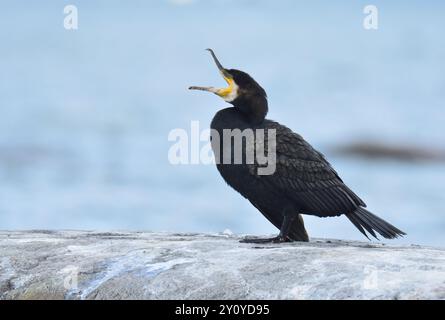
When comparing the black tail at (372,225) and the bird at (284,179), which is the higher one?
the bird at (284,179)

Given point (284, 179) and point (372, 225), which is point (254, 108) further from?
point (372, 225)

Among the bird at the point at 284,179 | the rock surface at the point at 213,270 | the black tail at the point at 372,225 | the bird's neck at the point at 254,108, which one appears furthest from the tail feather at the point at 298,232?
the bird's neck at the point at 254,108

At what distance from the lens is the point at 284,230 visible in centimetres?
674

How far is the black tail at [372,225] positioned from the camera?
6791 millimetres

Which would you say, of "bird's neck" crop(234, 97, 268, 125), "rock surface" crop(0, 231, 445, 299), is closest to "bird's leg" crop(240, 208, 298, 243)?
"rock surface" crop(0, 231, 445, 299)

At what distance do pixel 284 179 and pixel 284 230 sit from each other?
31 centimetres

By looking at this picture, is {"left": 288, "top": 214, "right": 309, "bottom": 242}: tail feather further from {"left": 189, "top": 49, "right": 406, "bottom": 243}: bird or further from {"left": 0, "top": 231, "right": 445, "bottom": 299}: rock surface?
{"left": 0, "top": 231, "right": 445, "bottom": 299}: rock surface

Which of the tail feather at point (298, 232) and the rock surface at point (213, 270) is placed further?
the tail feather at point (298, 232)

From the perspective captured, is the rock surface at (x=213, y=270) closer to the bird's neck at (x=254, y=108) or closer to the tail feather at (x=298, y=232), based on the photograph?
the tail feather at (x=298, y=232)

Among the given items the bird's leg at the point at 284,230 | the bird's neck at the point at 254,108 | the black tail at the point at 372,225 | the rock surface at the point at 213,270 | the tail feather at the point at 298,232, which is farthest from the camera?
the bird's neck at the point at 254,108

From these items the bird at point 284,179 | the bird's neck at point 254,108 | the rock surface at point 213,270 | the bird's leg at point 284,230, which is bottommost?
the rock surface at point 213,270

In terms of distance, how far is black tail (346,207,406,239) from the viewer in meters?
6.79
